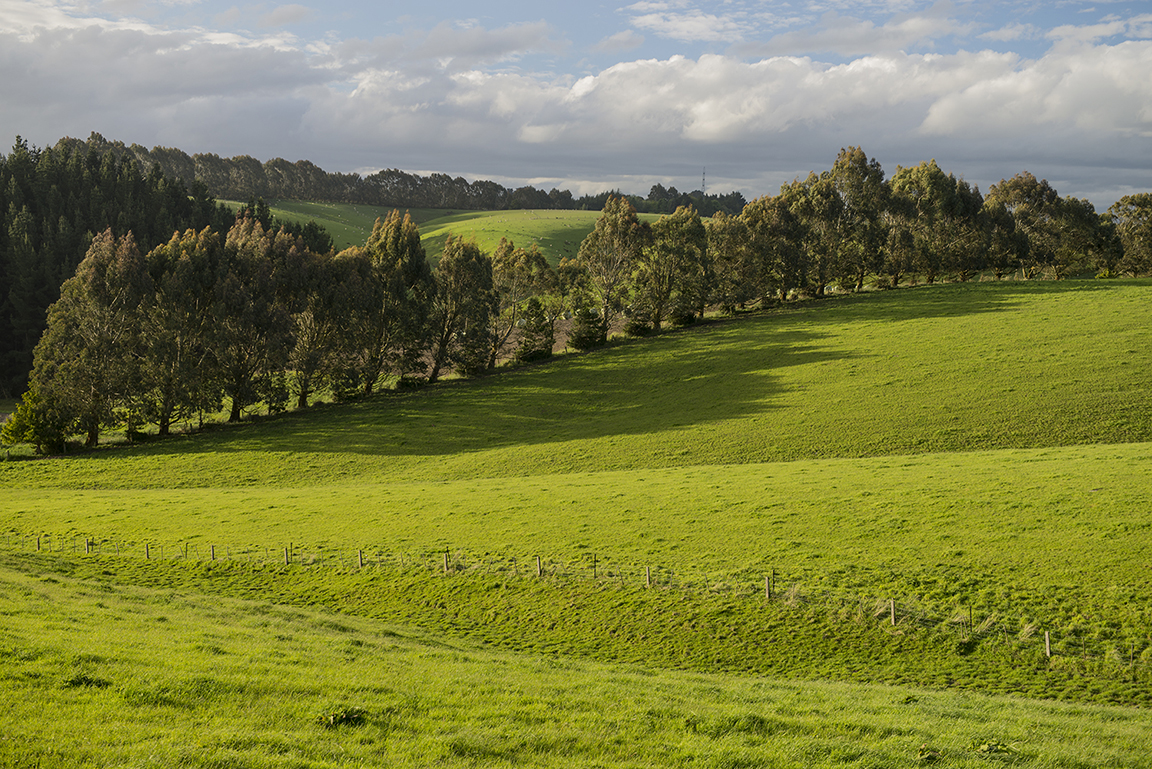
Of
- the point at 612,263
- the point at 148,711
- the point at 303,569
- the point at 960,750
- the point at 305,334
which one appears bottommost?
the point at 303,569

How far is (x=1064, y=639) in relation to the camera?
67.1 feet

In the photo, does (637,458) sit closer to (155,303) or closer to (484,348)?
(484,348)

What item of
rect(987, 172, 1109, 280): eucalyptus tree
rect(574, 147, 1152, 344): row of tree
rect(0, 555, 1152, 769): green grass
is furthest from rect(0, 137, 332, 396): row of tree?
rect(987, 172, 1109, 280): eucalyptus tree

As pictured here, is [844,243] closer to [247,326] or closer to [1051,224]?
[1051,224]

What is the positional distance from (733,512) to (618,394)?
36.5m

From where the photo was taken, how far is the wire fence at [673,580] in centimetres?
2003

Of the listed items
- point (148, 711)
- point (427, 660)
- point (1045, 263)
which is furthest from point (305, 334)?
point (1045, 263)

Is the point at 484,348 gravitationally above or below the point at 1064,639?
above

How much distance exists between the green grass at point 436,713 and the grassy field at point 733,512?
1.68 ft

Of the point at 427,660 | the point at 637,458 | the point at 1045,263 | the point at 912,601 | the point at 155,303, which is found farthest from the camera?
the point at 1045,263

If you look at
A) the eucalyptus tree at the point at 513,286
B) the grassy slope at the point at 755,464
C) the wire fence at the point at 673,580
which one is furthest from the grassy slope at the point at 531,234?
the wire fence at the point at 673,580

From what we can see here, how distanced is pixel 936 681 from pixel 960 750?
294 inches

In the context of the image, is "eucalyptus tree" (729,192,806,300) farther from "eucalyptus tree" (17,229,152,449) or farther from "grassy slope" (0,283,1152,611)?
"eucalyptus tree" (17,229,152,449)

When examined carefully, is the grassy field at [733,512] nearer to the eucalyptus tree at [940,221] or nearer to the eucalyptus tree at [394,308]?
the eucalyptus tree at [394,308]
